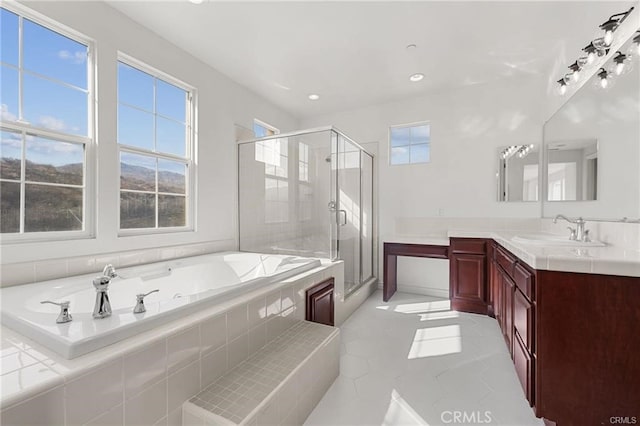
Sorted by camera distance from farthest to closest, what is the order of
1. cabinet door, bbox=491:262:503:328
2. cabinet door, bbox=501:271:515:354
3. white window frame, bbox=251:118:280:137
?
white window frame, bbox=251:118:280:137 < cabinet door, bbox=491:262:503:328 < cabinet door, bbox=501:271:515:354

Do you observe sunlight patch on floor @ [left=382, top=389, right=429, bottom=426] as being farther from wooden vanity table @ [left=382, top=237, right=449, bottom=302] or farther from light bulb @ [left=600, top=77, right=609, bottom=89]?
light bulb @ [left=600, top=77, right=609, bottom=89]

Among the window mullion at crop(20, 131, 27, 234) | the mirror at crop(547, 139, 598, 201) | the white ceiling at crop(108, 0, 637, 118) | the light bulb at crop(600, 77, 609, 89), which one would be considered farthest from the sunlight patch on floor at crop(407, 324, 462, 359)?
the window mullion at crop(20, 131, 27, 234)

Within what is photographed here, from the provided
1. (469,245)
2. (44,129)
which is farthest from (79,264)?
(469,245)

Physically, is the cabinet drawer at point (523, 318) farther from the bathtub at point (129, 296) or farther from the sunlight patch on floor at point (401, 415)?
the bathtub at point (129, 296)

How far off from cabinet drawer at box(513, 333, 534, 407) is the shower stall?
162cm

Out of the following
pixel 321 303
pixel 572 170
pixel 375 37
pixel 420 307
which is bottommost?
pixel 420 307

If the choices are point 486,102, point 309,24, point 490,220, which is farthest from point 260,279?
point 486,102

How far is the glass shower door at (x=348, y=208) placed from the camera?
304cm

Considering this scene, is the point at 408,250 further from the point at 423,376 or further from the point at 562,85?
the point at 562,85

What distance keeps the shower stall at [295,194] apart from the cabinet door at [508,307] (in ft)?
4.83

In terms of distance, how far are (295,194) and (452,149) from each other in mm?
2039

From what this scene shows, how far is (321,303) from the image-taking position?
7.15 ft

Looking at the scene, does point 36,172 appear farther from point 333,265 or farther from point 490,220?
point 490,220

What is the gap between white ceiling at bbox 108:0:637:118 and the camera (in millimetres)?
2002
